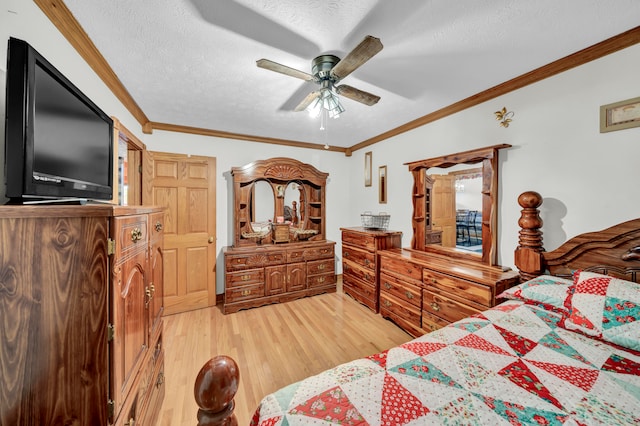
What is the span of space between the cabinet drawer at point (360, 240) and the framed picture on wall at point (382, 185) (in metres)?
0.68

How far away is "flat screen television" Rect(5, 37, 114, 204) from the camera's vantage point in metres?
0.79

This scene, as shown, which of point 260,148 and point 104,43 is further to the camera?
point 260,148

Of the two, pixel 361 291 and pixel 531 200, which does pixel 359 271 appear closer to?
pixel 361 291

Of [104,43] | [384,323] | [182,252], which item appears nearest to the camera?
[104,43]

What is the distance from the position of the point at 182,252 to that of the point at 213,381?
2858mm

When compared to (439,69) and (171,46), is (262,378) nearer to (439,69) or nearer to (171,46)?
(171,46)

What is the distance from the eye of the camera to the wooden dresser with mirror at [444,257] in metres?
2.05

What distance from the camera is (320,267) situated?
3.65 metres

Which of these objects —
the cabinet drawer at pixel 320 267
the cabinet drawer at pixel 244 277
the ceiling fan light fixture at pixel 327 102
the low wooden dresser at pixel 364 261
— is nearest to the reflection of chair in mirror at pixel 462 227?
the low wooden dresser at pixel 364 261

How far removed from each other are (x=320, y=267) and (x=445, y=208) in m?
1.91

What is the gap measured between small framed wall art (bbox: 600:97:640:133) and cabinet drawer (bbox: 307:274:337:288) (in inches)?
124

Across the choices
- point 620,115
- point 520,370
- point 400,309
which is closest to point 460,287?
point 400,309

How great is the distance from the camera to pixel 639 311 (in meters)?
A: 1.19

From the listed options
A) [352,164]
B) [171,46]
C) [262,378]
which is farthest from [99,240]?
[352,164]
